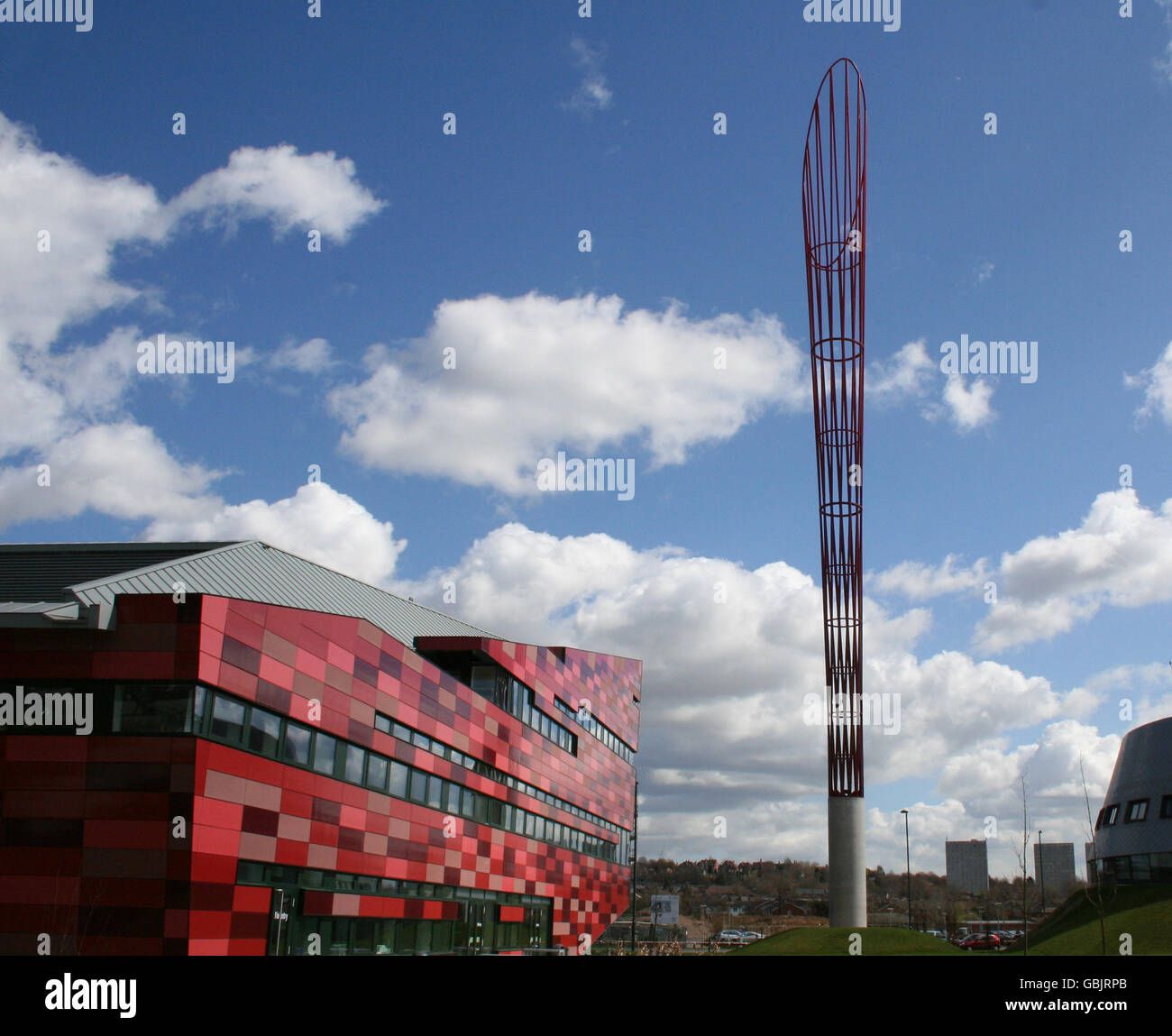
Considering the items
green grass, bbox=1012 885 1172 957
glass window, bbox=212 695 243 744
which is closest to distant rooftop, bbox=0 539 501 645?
glass window, bbox=212 695 243 744

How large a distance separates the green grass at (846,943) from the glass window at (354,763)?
1446cm

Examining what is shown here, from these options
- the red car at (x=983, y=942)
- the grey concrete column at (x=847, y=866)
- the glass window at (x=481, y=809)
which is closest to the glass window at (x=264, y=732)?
the glass window at (x=481, y=809)

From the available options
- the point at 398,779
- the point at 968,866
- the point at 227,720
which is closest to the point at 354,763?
the point at 398,779

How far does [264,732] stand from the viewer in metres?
28.5

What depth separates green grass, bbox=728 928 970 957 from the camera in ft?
112

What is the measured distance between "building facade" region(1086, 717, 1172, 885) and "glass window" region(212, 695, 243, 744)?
46.4m

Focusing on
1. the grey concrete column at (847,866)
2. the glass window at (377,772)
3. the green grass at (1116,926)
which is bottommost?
the green grass at (1116,926)

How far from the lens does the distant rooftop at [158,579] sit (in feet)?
85.4

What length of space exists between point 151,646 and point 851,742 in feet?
81.5

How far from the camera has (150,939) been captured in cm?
2431

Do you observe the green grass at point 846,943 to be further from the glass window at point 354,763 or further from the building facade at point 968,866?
the building facade at point 968,866

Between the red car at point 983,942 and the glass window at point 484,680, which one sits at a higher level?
the glass window at point 484,680
